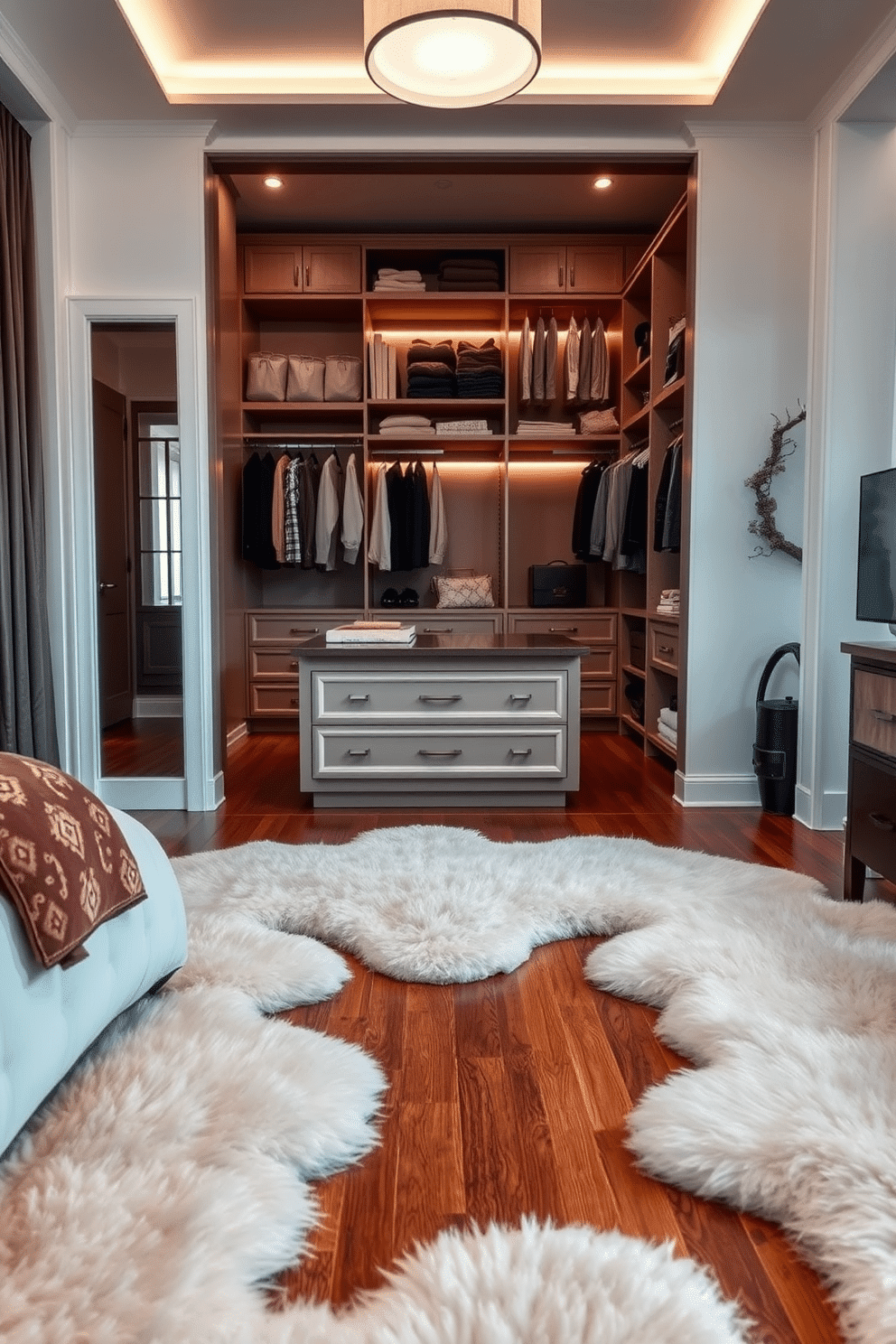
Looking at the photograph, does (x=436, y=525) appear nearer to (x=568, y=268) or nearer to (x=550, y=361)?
(x=550, y=361)

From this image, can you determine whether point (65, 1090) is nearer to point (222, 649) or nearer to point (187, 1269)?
point (187, 1269)

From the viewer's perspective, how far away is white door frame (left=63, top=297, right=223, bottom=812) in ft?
12.5

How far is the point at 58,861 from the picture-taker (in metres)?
1.46

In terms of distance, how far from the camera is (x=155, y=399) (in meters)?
3.87

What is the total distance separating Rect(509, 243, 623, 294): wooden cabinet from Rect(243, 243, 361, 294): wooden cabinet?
0.99 m

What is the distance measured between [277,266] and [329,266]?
1.02 ft

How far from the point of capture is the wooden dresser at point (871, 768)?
2.42 metres

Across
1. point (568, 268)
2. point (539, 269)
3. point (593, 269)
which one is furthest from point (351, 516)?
point (593, 269)

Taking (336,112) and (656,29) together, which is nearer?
(656,29)

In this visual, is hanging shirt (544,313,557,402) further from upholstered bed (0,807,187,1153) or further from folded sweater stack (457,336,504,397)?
upholstered bed (0,807,187,1153)

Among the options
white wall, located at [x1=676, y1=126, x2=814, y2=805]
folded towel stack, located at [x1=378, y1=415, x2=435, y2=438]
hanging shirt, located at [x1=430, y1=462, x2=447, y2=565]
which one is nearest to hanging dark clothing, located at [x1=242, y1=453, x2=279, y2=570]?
folded towel stack, located at [x1=378, y1=415, x2=435, y2=438]

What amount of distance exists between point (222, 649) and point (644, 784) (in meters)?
2.02

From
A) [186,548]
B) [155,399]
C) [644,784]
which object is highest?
[155,399]

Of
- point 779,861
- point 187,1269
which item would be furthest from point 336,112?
point 187,1269
